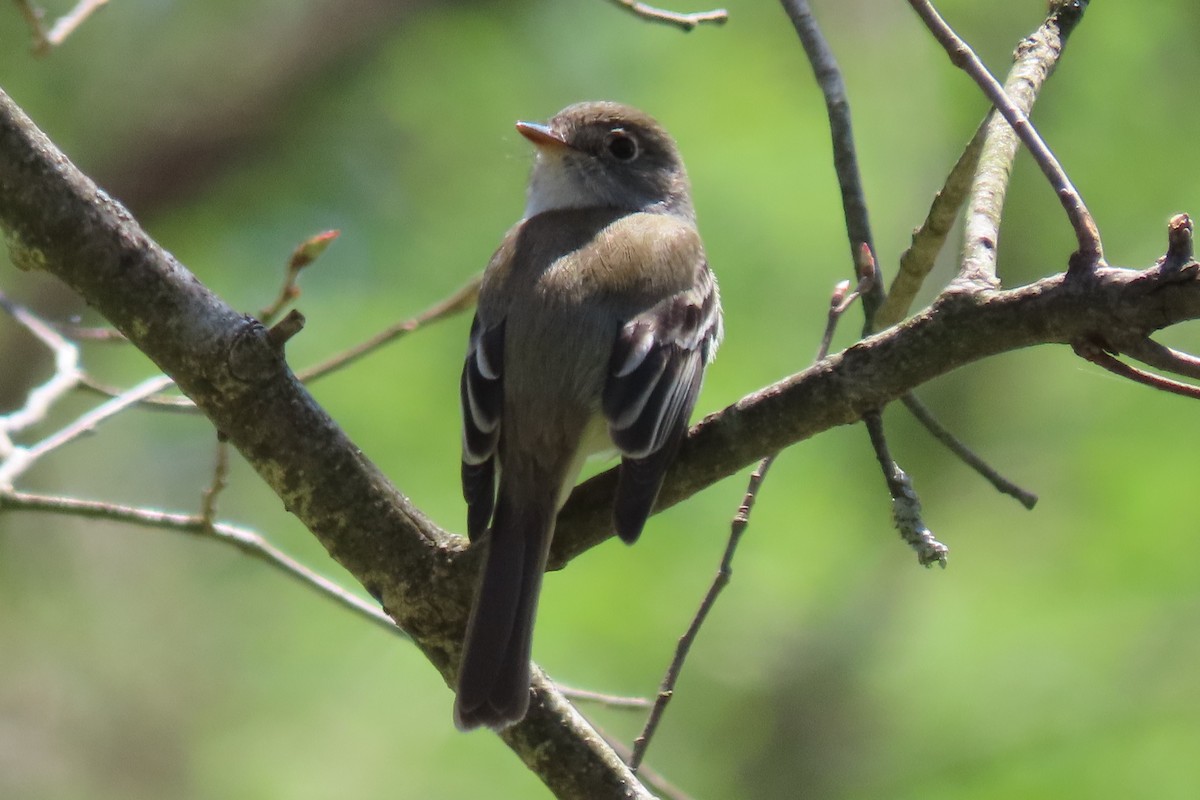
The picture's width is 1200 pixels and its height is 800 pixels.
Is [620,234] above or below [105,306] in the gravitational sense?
below

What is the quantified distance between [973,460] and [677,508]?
12.4 feet

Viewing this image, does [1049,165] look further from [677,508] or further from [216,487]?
[677,508]

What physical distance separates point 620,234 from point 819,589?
3.45m

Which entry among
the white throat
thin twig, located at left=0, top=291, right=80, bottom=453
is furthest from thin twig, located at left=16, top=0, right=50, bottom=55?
the white throat

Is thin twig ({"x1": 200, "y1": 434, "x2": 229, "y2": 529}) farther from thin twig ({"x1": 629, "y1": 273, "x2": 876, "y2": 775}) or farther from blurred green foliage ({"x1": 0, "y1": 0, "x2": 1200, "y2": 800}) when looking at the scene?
blurred green foliage ({"x1": 0, "y1": 0, "x2": 1200, "y2": 800})

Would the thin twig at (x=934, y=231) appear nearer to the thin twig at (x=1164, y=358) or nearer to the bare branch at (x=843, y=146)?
the bare branch at (x=843, y=146)

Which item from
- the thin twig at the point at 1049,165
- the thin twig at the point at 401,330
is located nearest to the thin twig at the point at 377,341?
the thin twig at the point at 401,330

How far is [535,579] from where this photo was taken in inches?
118

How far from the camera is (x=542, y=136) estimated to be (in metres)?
4.55

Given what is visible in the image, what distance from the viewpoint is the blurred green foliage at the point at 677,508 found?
6.44m

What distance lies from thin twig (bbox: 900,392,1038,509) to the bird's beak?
6.55ft

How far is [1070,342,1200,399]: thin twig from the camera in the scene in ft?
7.23

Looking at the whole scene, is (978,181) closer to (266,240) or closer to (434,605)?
(434,605)

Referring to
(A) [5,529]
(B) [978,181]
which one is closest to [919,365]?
(B) [978,181]
